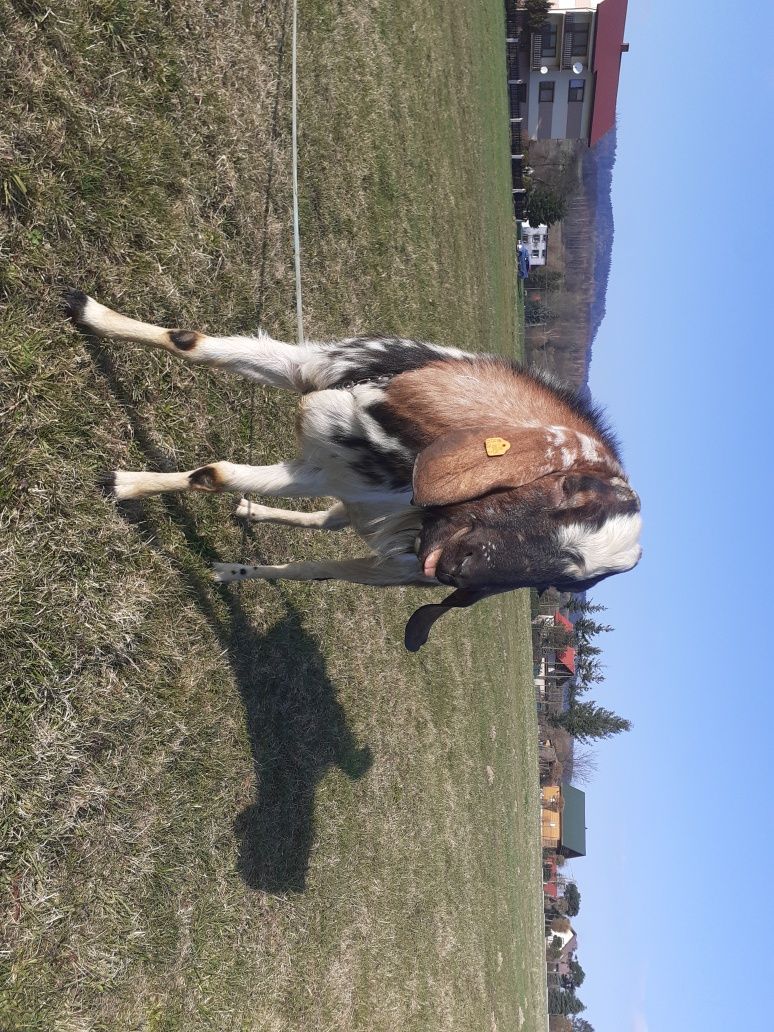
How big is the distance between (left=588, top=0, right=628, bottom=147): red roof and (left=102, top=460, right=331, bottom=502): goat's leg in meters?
44.7

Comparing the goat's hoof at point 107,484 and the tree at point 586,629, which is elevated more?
the goat's hoof at point 107,484

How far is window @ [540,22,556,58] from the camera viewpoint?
38.4 meters

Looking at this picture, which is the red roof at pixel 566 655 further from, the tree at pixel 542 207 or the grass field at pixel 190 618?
the grass field at pixel 190 618

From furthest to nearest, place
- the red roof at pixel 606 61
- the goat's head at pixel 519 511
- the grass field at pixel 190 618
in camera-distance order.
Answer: the red roof at pixel 606 61
the grass field at pixel 190 618
the goat's head at pixel 519 511

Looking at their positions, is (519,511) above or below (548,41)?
below

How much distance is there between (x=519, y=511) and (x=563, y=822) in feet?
157

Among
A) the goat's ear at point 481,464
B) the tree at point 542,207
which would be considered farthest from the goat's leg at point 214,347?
the tree at point 542,207

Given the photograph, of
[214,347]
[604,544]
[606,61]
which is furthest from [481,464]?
[606,61]

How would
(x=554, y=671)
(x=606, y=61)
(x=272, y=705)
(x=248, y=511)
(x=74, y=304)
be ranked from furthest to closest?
(x=554, y=671) < (x=606, y=61) < (x=272, y=705) < (x=248, y=511) < (x=74, y=304)

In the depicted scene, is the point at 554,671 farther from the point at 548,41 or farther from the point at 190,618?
the point at 190,618

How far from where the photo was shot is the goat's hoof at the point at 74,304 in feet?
11.8

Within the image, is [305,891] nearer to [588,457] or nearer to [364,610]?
[364,610]

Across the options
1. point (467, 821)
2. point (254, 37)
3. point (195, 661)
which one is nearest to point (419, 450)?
point (195, 661)

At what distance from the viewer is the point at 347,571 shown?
4426 mm
